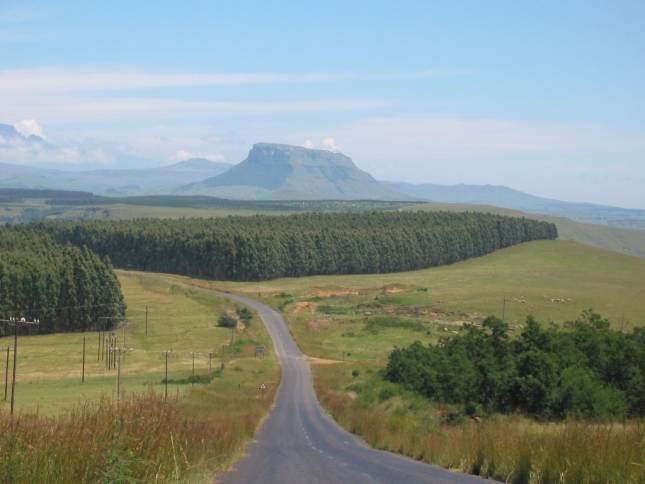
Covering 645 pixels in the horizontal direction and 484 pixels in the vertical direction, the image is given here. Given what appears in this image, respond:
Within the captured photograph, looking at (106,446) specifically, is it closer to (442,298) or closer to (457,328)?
(457,328)

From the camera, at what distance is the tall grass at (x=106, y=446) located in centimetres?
920

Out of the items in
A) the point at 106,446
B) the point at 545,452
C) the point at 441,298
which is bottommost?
the point at 441,298

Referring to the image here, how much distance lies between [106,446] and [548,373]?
25.1m

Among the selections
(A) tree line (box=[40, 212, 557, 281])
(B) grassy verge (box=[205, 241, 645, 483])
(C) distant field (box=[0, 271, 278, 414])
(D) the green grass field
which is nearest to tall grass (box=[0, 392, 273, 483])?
(B) grassy verge (box=[205, 241, 645, 483])

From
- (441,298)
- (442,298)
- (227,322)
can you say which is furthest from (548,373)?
(441,298)

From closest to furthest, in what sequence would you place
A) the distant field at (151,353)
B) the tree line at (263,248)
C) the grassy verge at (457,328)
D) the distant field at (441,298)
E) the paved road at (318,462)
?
1. the grassy verge at (457,328)
2. the paved road at (318,462)
3. the distant field at (151,353)
4. the distant field at (441,298)
5. the tree line at (263,248)

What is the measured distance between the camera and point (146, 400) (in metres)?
13.5

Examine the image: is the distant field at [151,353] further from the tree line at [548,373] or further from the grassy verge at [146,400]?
the tree line at [548,373]

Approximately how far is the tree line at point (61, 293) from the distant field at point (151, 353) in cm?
305

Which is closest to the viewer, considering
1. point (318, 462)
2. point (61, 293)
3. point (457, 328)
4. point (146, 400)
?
point (146, 400)

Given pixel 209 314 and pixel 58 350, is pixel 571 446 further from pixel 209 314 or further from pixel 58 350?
pixel 209 314

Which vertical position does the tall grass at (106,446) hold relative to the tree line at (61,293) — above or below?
above

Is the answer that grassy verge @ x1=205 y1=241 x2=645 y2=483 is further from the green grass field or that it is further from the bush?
the bush

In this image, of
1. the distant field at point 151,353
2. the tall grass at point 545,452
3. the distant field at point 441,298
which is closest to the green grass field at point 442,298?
the distant field at point 441,298
